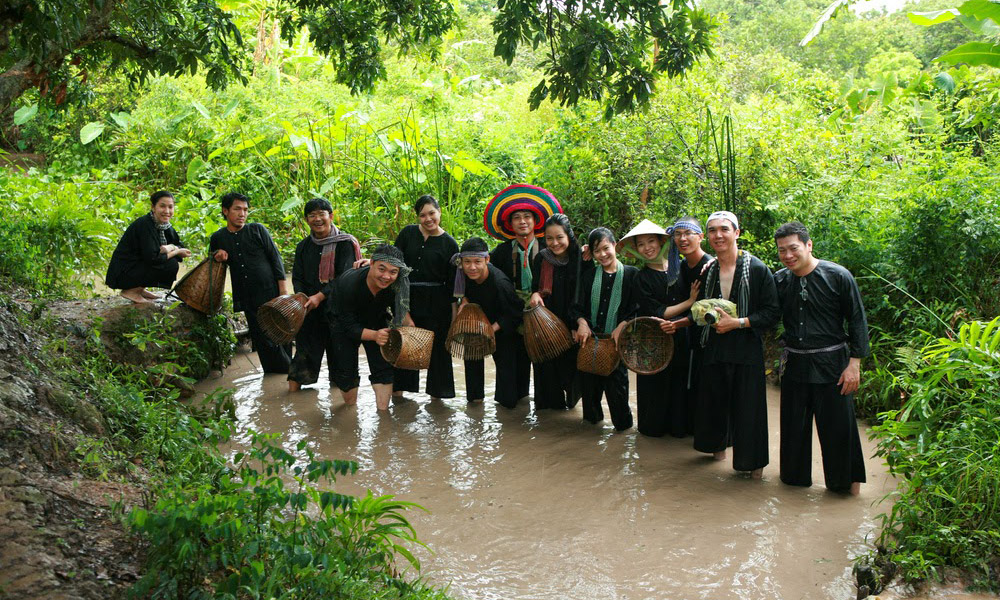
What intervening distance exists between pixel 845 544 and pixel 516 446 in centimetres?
237

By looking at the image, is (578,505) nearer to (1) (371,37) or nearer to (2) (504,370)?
(2) (504,370)

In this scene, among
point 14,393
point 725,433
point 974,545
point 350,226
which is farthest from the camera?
point 350,226

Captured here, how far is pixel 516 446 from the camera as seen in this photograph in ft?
20.4

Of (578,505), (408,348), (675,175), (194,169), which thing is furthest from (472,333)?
(194,169)

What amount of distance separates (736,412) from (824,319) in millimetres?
829

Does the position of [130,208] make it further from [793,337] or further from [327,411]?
[793,337]

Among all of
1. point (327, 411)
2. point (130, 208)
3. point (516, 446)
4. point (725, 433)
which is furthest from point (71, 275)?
point (725, 433)

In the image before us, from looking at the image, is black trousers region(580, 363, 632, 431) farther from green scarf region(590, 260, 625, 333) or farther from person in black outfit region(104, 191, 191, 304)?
person in black outfit region(104, 191, 191, 304)

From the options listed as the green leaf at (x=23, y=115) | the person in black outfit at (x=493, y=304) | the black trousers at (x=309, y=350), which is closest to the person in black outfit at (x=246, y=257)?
the black trousers at (x=309, y=350)

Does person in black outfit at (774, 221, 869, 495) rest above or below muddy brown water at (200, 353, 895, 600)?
above

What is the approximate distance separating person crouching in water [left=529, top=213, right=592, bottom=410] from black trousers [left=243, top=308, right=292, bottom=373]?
247 cm

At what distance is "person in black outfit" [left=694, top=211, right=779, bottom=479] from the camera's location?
5.38 m

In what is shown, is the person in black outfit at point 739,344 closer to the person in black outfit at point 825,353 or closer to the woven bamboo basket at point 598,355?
the person in black outfit at point 825,353

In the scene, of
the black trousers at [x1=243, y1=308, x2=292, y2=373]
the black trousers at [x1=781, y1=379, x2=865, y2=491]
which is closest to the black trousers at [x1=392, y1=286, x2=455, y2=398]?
the black trousers at [x1=243, y1=308, x2=292, y2=373]
